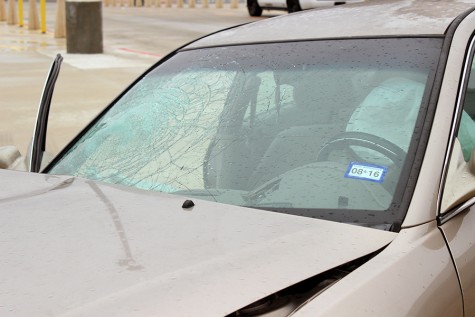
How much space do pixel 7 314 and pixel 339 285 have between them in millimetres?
769

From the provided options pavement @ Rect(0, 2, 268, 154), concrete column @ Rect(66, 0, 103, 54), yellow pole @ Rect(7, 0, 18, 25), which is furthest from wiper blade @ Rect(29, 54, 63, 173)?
yellow pole @ Rect(7, 0, 18, 25)

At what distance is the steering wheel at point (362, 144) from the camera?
102 inches

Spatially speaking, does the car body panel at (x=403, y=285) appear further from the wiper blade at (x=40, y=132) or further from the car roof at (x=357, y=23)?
the wiper blade at (x=40, y=132)

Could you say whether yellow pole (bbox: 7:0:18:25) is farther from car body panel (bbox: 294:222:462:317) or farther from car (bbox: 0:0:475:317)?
car body panel (bbox: 294:222:462:317)

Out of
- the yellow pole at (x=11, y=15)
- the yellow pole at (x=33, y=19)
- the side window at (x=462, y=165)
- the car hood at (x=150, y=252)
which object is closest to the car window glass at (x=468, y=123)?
the side window at (x=462, y=165)

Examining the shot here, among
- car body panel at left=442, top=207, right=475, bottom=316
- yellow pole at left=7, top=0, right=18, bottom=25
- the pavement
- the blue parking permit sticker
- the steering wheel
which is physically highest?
the steering wheel

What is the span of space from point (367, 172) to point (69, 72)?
446 inches

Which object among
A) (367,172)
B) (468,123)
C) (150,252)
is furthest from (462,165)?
(150,252)

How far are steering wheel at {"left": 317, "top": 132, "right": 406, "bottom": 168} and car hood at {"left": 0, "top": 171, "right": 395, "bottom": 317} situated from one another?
1.37 feet

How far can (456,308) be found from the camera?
221 cm

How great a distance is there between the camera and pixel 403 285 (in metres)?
2.03

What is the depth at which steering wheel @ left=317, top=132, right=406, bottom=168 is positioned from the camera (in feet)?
8.50

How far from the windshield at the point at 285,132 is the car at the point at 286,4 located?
16.6 meters

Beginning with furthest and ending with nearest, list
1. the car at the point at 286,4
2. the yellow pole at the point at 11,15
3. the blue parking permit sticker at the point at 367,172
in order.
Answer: the yellow pole at the point at 11,15
the car at the point at 286,4
the blue parking permit sticker at the point at 367,172
